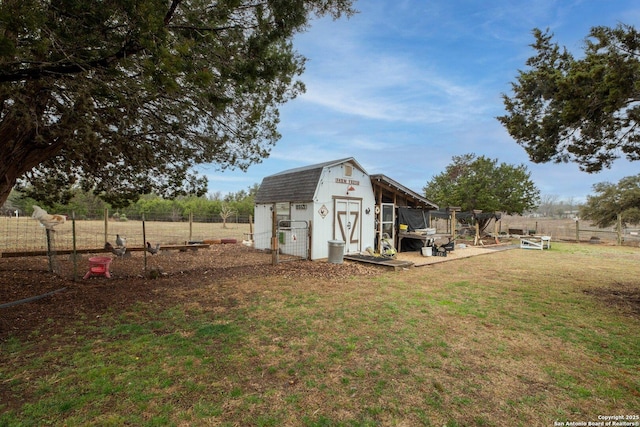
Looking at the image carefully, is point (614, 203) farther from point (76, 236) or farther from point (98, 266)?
point (76, 236)

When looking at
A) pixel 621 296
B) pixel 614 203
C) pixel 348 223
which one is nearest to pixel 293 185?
pixel 348 223

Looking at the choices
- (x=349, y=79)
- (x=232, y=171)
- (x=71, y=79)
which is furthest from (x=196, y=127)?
(x=349, y=79)

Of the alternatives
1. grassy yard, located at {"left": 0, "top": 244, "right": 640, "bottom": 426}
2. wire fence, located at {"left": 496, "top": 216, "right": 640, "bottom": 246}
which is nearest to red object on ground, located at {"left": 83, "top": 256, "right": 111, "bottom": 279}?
grassy yard, located at {"left": 0, "top": 244, "right": 640, "bottom": 426}

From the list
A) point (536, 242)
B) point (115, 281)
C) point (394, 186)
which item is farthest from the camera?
point (536, 242)

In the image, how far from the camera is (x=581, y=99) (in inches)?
187

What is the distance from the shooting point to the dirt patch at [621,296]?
5391 mm

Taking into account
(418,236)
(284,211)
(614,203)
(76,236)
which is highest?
(614,203)

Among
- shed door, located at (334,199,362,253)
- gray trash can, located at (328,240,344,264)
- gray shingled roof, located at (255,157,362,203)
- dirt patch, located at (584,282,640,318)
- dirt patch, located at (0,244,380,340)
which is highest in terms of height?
gray shingled roof, located at (255,157,362,203)

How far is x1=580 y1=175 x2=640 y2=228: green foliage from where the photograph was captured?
20375 mm

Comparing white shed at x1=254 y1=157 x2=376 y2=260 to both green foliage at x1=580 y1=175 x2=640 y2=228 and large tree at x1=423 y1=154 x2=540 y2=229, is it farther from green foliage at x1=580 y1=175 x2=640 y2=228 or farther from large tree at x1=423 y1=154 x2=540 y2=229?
green foliage at x1=580 y1=175 x2=640 y2=228

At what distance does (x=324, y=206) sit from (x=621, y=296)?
7864mm

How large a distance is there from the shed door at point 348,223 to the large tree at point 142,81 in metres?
4.80

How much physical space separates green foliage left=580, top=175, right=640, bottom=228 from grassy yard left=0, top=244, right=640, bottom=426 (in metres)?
21.7

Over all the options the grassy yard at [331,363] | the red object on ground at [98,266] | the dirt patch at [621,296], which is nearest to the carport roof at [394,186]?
the grassy yard at [331,363]
